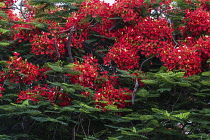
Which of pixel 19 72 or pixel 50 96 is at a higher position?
pixel 19 72

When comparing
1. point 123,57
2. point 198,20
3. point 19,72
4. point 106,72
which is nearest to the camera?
point 19,72

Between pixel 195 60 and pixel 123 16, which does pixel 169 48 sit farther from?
pixel 123 16

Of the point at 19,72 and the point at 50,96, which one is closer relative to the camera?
the point at 50,96

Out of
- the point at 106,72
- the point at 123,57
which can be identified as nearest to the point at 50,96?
the point at 106,72

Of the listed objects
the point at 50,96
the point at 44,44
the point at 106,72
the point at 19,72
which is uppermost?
the point at 44,44

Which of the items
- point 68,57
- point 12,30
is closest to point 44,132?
point 68,57

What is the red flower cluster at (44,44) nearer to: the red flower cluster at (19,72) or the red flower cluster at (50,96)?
the red flower cluster at (19,72)

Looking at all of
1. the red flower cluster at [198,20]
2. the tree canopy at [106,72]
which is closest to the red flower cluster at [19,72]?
the tree canopy at [106,72]

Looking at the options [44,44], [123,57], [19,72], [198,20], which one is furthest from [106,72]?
[198,20]

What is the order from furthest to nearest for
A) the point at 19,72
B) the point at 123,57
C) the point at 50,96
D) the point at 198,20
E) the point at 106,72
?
the point at 198,20 → the point at 123,57 → the point at 106,72 → the point at 19,72 → the point at 50,96

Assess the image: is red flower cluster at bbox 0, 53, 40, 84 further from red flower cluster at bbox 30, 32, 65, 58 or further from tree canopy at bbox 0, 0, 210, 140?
red flower cluster at bbox 30, 32, 65, 58

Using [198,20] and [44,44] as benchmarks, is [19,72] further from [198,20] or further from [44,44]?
[198,20]

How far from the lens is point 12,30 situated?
28.1 ft

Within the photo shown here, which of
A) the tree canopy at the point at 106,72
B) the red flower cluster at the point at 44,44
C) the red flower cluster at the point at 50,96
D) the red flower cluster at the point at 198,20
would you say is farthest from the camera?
the red flower cluster at the point at 198,20
